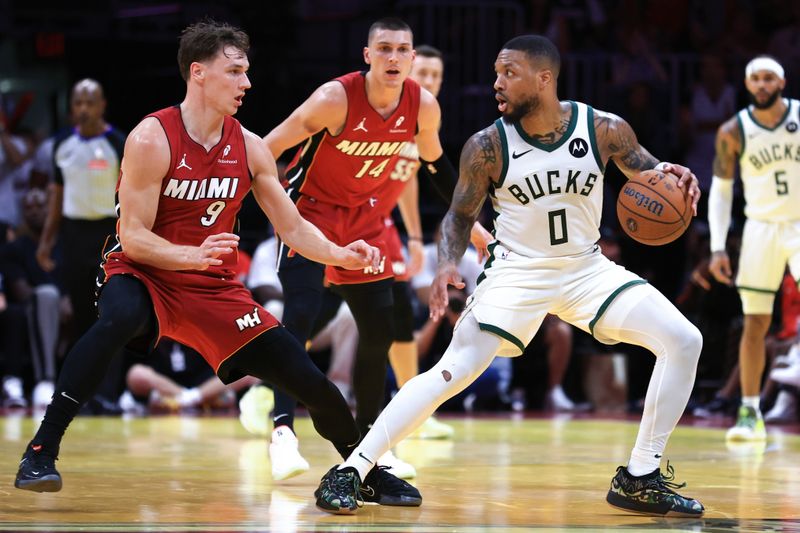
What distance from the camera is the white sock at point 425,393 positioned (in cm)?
489

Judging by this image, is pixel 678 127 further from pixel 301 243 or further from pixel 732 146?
pixel 301 243

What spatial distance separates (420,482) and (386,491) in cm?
80

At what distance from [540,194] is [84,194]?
19.0 feet

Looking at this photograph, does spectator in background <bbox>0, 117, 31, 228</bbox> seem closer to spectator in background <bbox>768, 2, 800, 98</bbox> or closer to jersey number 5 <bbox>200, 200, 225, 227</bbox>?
jersey number 5 <bbox>200, 200, 225, 227</bbox>

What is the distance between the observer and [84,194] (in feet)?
32.8

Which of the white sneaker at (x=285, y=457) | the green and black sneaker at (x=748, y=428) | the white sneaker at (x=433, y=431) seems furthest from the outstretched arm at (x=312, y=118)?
the green and black sneaker at (x=748, y=428)

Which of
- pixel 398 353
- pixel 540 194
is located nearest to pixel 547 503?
pixel 540 194

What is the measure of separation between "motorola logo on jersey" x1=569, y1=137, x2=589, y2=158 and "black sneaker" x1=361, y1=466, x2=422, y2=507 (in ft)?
4.92

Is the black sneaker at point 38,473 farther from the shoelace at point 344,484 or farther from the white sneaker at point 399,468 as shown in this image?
the white sneaker at point 399,468

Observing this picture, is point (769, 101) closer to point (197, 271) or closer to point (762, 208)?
point (762, 208)

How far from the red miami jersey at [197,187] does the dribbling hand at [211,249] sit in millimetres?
343

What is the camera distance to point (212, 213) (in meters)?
5.10

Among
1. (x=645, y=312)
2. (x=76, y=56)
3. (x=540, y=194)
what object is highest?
(x=76, y=56)

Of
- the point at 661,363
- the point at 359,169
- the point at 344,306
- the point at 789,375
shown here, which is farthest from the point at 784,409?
the point at 661,363
